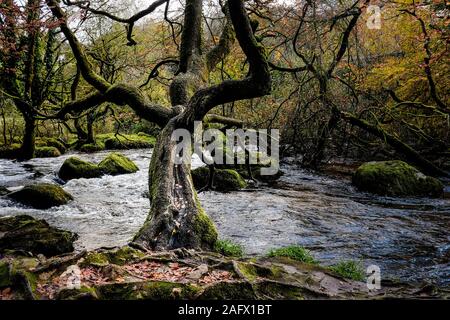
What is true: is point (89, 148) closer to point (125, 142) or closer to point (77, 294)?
point (125, 142)

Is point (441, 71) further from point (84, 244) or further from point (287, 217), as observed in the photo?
point (84, 244)

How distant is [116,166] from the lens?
13992mm

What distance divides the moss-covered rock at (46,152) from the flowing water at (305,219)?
550 centimetres

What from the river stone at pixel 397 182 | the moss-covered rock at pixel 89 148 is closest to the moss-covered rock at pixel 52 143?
the moss-covered rock at pixel 89 148

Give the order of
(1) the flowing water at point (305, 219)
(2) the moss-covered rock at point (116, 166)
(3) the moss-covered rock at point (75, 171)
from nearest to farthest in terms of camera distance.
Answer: (1) the flowing water at point (305, 219)
(3) the moss-covered rock at point (75, 171)
(2) the moss-covered rock at point (116, 166)

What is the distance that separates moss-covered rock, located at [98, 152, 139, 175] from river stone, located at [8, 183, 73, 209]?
434cm

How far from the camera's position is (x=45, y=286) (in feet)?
9.67

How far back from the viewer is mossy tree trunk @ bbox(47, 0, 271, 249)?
15.6ft

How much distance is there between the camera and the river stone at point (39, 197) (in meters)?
9.01

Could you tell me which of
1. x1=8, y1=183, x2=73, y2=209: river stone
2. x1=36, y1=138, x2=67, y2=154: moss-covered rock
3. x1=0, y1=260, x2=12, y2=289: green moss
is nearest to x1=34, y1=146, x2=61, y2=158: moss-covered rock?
x1=36, y1=138, x2=67, y2=154: moss-covered rock

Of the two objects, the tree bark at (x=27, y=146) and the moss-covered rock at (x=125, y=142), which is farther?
the moss-covered rock at (x=125, y=142)

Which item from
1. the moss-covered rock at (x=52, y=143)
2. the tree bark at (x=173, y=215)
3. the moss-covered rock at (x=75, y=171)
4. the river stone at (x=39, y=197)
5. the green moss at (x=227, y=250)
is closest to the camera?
the tree bark at (x=173, y=215)

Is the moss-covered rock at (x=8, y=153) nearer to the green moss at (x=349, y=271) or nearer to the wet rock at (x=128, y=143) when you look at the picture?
the wet rock at (x=128, y=143)
